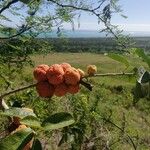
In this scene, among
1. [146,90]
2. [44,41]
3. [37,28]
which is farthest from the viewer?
[44,41]

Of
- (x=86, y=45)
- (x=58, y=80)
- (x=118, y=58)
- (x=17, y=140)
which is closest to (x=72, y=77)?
(x=58, y=80)

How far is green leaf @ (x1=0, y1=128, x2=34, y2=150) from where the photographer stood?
1.07m

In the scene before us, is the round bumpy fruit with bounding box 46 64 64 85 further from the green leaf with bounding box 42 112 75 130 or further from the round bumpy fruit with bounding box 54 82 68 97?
the green leaf with bounding box 42 112 75 130

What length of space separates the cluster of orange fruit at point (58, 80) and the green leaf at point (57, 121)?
11 cm

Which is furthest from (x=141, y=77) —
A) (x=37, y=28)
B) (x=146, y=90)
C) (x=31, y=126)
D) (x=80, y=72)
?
(x=37, y=28)

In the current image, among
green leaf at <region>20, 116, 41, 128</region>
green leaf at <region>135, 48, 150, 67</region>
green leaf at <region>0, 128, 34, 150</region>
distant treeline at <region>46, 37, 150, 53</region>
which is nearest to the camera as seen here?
green leaf at <region>0, 128, 34, 150</region>

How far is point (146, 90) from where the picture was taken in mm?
1215

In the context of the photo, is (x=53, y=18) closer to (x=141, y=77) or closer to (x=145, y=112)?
(x=141, y=77)

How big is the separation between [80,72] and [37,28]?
6.31 metres

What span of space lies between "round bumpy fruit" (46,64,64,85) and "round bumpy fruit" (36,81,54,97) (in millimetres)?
19

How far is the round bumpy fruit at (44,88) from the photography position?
4.33ft

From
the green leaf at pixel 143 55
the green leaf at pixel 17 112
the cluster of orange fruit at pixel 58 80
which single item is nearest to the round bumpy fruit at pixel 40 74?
the cluster of orange fruit at pixel 58 80

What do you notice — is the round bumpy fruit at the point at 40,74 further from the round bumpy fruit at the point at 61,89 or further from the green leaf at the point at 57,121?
the green leaf at the point at 57,121

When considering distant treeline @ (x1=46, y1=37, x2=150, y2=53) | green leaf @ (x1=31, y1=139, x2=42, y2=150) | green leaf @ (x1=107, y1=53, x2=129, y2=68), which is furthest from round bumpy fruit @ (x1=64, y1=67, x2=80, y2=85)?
distant treeline @ (x1=46, y1=37, x2=150, y2=53)
